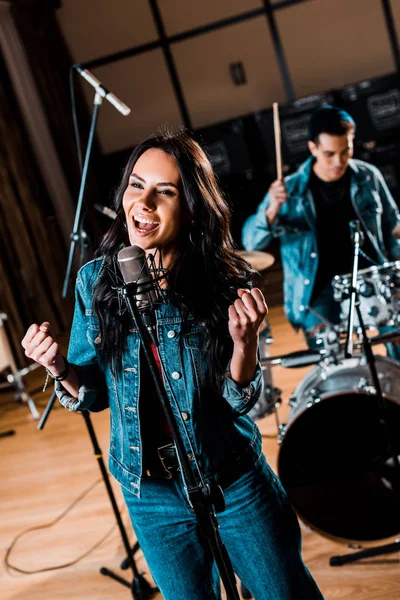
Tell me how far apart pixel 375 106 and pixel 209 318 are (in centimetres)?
739

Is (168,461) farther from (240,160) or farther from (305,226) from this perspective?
(240,160)

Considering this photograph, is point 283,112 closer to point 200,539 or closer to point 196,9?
point 196,9

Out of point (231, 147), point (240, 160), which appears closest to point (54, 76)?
point (231, 147)

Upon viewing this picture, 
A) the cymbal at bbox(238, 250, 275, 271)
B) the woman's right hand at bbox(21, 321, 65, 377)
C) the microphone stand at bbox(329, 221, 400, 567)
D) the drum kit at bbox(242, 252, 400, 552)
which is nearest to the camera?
the woman's right hand at bbox(21, 321, 65, 377)

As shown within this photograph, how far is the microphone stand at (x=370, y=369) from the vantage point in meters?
2.38

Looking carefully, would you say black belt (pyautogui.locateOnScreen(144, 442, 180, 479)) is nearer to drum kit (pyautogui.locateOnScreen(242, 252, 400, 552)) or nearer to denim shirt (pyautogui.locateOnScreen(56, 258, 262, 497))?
denim shirt (pyautogui.locateOnScreen(56, 258, 262, 497))

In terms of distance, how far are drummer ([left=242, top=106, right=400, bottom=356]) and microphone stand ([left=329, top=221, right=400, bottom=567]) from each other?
84cm

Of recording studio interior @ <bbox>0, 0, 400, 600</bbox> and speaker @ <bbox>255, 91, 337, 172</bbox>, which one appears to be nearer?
recording studio interior @ <bbox>0, 0, 400, 600</bbox>

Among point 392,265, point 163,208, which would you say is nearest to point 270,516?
point 163,208

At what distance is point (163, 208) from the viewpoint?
1.56 metres

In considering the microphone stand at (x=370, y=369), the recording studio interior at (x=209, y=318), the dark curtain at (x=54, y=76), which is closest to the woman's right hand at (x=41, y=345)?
the recording studio interior at (x=209, y=318)

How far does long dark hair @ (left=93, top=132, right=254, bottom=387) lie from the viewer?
1.57 meters

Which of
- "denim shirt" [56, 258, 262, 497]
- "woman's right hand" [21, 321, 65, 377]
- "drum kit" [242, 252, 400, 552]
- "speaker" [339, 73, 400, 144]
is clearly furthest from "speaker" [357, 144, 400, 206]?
"woman's right hand" [21, 321, 65, 377]

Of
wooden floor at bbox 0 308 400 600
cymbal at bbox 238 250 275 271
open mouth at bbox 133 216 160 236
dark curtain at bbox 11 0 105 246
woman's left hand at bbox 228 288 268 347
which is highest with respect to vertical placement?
dark curtain at bbox 11 0 105 246
